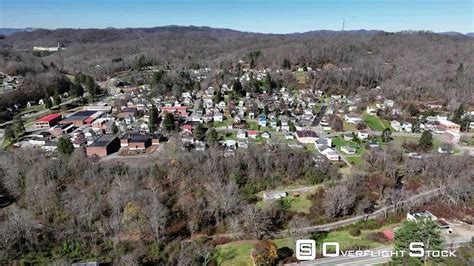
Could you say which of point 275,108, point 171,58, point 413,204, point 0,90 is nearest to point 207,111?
point 275,108

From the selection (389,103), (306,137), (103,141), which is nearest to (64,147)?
(103,141)

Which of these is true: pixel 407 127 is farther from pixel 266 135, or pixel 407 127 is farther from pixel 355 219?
pixel 355 219

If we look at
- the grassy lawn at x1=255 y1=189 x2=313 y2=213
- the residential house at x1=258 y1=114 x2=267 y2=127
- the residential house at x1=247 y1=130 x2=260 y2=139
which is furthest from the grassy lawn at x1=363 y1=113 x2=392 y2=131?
the grassy lawn at x1=255 y1=189 x2=313 y2=213

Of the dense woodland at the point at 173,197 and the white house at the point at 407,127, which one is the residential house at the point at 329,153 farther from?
the white house at the point at 407,127

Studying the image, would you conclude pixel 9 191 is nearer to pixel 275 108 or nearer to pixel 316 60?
pixel 275 108

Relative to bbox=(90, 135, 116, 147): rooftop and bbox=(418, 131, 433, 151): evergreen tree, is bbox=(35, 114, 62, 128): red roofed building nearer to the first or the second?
bbox=(90, 135, 116, 147): rooftop

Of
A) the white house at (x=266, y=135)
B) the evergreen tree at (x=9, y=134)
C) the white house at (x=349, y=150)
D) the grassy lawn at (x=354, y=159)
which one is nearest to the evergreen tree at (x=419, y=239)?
the grassy lawn at (x=354, y=159)
